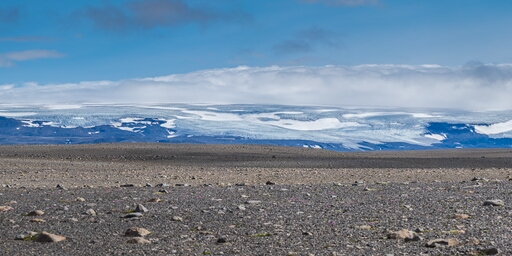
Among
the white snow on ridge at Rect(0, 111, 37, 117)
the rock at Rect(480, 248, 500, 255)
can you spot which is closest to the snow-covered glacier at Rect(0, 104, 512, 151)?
the white snow on ridge at Rect(0, 111, 37, 117)

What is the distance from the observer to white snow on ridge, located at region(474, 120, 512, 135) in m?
62.4

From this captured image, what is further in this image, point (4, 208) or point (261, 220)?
point (4, 208)

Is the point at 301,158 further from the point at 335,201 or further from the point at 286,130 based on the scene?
the point at 286,130

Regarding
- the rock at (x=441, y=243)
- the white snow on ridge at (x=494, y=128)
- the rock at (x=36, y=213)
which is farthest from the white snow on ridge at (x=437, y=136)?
the rock at (x=441, y=243)

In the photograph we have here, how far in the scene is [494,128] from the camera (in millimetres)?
63469

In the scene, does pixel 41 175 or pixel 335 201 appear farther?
pixel 41 175

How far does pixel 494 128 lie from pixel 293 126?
16.6 meters

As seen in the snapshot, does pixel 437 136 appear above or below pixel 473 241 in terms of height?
below

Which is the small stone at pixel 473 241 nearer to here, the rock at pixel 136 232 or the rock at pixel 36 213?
the rock at pixel 136 232

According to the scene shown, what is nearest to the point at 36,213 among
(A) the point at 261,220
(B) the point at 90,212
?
(B) the point at 90,212

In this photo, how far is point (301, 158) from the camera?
1159 inches

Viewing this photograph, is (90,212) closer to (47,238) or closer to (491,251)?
(47,238)

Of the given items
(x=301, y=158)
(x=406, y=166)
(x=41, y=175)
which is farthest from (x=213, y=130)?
(x=41, y=175)

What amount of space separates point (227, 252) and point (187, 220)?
1.99 metres
